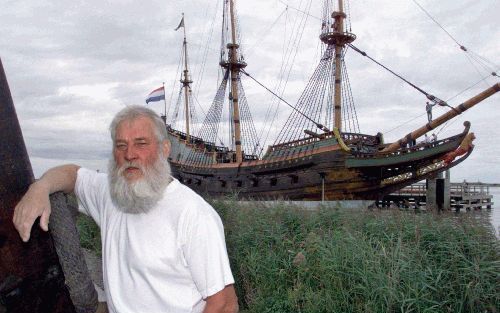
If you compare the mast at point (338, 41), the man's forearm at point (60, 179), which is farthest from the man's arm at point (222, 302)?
the mast at point (338, 41)

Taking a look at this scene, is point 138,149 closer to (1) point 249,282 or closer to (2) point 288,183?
(1) point 249,282

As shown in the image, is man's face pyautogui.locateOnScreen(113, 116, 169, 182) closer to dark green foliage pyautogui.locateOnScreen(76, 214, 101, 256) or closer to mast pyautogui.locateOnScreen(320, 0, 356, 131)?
dark green foliage pyautogui.locateOnScreen(76, 214, 101, 256)

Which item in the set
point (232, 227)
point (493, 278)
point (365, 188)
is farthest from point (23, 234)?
point (365, 188)

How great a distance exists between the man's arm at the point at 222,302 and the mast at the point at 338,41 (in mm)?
23428

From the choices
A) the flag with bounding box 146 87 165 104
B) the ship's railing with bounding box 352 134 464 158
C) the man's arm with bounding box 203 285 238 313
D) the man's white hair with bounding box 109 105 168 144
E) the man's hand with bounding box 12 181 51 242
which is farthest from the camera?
the flag with bounding box 146 87 165 104

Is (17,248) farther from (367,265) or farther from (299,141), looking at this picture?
(299,141)

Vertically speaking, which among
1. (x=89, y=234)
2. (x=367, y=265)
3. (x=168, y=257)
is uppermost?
(x=168, y=257)

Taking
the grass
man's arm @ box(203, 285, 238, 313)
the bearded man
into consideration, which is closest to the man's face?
the bearded man

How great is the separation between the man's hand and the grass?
3.68 meters

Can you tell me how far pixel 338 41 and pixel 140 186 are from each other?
2478 cm

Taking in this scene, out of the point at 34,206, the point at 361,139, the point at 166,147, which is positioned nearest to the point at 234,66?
the point at 361,139

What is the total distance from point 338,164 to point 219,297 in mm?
19672

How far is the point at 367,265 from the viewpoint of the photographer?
4.80 metres

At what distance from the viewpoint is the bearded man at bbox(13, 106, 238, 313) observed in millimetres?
1562
